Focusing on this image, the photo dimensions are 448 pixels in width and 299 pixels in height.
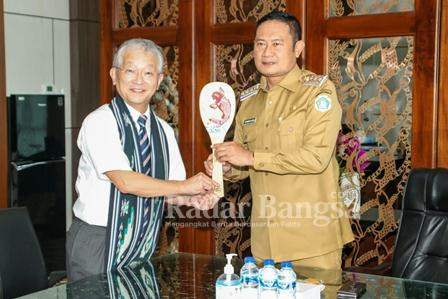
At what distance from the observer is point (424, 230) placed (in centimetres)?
250

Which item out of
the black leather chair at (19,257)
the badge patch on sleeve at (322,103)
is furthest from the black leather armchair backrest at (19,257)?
the badge patch on sleeve at (322,103)

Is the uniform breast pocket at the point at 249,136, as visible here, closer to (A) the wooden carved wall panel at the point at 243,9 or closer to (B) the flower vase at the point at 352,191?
(B) the flower vase at the point at 352,191

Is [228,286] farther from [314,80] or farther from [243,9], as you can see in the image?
[243,9]

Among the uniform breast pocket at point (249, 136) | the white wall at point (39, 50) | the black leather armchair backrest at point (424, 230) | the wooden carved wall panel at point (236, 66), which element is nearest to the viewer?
the black leather armchair backrest at point (424, 230)

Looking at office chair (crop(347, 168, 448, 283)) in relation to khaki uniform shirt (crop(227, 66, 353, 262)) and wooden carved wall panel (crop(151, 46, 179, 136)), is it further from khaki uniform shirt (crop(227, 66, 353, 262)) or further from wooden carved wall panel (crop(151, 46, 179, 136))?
wooden carved wall panel (crop(151, 46, 179, 136))

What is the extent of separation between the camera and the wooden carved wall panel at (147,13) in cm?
393

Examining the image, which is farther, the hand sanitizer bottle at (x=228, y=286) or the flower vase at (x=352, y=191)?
the flower vase at (x=352, y=191)

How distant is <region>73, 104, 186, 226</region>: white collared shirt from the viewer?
2332 millimetres

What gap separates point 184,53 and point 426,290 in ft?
7.35

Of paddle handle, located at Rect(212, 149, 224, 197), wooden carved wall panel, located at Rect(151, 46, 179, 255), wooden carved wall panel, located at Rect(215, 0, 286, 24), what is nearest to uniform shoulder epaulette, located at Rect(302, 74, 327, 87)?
paddle handle, located at Rect(212, 149, 224, 197)

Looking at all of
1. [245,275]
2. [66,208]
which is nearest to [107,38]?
[66,208]

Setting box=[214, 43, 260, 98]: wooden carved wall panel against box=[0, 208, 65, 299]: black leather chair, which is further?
box=[214, 43, 260, 98]: wooden carved wall panel

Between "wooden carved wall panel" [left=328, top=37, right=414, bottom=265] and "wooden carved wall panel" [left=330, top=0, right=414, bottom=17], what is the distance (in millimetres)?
139

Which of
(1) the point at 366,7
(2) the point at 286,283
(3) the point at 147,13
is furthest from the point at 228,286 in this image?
(3) the point at 147,13
